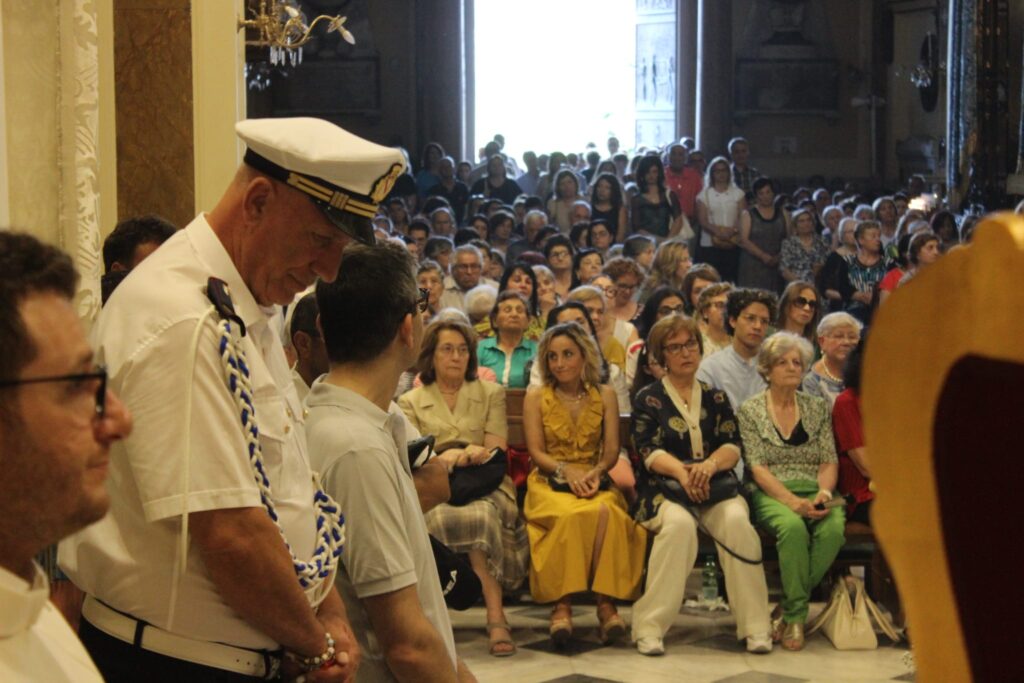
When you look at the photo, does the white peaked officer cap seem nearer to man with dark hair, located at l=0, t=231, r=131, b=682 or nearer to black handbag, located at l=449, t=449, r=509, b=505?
man with dark hair, located at l=0, t=231, r=131, b=682

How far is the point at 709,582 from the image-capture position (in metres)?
7.48

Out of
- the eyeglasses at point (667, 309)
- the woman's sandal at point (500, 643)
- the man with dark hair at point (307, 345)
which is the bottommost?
the woman's sandal at point (500, 643)

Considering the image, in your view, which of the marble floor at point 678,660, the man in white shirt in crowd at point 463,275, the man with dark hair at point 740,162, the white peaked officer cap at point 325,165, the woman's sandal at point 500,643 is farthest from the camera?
the man with dark hair at point 740,162

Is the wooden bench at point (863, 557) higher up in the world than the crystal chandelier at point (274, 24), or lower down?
lower down

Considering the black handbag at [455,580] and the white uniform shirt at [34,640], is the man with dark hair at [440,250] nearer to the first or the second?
the black handbag at [455,580]

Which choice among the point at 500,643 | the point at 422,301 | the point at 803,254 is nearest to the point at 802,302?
the point at 500,643

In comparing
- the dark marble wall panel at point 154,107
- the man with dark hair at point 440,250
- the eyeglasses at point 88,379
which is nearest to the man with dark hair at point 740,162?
the man with dark hair at point 440,250

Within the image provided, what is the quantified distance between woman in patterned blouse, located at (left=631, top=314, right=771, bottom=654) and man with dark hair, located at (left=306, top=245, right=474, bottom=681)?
3.97m

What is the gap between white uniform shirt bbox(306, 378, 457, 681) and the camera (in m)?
→ 2.59

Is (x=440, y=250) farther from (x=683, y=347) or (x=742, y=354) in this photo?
(x=683, y=347)

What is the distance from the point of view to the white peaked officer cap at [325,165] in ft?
7.80

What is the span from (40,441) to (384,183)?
116cm

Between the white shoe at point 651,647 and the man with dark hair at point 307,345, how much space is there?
3.67 metres

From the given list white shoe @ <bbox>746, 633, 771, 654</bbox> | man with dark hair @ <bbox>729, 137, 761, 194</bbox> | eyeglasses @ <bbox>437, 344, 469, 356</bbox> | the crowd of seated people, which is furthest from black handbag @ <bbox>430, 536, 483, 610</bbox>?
man with dark hair @ <bbox>729, 137, 761, 194</bbox>
